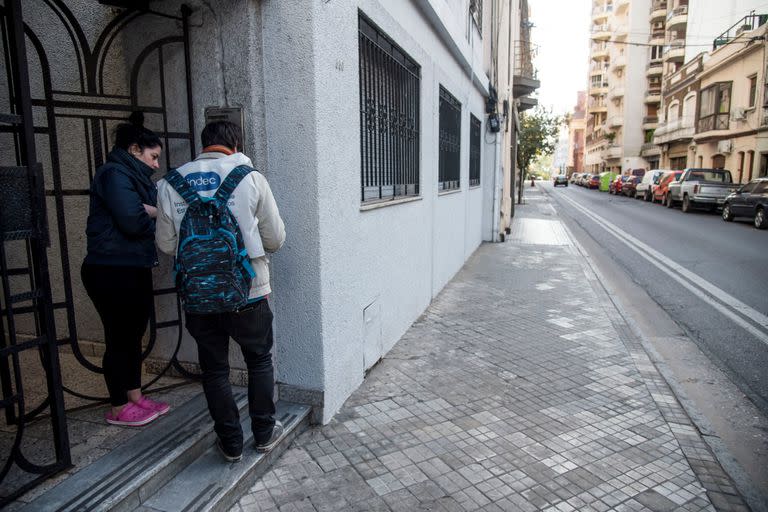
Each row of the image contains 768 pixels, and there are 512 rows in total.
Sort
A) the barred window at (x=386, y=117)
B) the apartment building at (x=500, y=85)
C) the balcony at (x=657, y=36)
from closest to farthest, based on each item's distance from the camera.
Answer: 1. the barred window at (x=386, y=117)
2. the apartment building at (x=500, y=85)
3. the balcony at (x=657, y=36)

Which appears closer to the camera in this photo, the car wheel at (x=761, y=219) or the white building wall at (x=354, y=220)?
the white building wall at (x=354, y=220)

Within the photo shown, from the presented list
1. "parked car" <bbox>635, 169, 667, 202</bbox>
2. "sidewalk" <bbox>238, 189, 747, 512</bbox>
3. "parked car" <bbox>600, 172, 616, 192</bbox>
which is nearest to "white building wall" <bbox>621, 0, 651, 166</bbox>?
"parked car" <bbox>600, 172, 616, 192</bbox>

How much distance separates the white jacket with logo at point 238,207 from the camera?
8.83 ft

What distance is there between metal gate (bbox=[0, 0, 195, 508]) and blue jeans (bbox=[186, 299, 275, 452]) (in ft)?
2.31

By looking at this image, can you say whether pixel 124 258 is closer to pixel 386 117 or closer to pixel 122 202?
pixel 122 202

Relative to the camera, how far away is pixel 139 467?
269 cm

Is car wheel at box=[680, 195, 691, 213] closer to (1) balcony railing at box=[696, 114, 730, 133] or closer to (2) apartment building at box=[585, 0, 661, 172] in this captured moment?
(1) balcony railing at box=[696, 114, 730, 133]

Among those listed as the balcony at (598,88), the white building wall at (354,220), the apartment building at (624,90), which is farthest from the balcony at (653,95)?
the white building wall at (354,220)

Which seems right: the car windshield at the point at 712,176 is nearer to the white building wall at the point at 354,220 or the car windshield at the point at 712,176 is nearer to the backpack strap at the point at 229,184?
the white building wall at the point at 354,220

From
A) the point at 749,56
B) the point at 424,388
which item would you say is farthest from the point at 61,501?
the point at 749,56

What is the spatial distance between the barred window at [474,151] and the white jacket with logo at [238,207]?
845 centimetres

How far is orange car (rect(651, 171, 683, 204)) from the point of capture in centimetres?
2644

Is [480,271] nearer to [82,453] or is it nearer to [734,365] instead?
[734,365]

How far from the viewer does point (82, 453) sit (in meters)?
2.87
